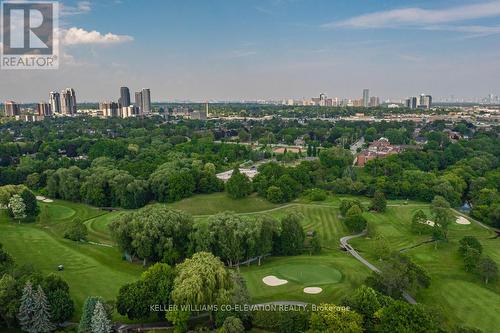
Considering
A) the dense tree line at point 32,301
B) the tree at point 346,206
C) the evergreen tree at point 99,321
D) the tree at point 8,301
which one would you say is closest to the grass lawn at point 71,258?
the dense tree line at point 32,301

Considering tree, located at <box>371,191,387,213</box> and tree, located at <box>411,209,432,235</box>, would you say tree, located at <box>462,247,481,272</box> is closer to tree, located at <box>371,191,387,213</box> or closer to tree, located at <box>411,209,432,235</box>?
tree, located at <box>411,209,432,235</box>

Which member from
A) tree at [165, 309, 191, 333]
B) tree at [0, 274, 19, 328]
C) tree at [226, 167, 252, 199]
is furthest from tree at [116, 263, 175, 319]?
tree at [226, 167, 252, 199]

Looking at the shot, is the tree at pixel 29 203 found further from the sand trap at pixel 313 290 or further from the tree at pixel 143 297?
the sand trap at pixel 313 290

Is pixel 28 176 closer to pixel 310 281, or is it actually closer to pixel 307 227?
pixel 307 227

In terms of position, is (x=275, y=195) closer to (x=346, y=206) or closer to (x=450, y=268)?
(x=346, y=206)

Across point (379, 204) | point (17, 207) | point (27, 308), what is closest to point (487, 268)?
point (379, 204)

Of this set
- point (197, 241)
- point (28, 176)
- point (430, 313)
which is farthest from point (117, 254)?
point (28, 176)
